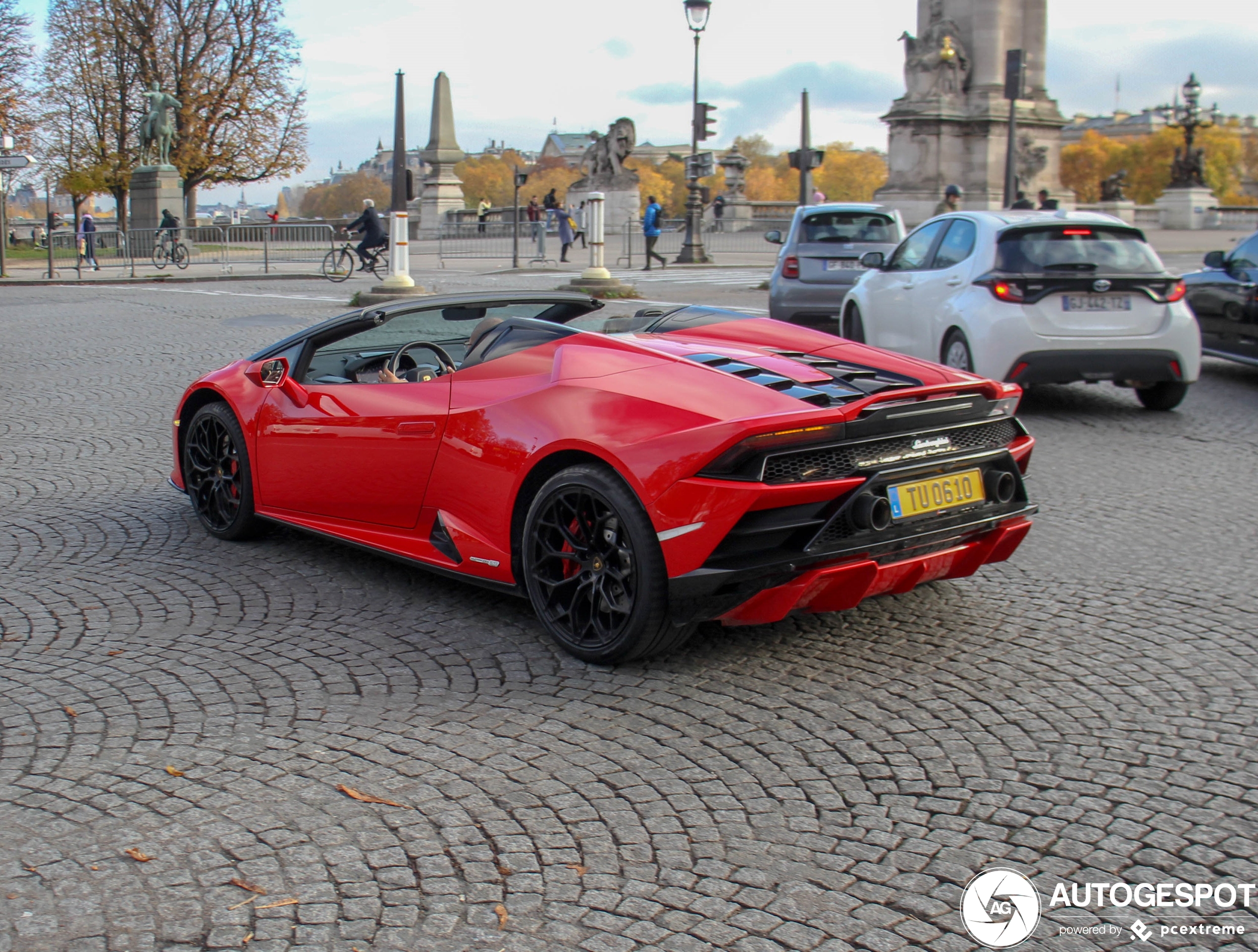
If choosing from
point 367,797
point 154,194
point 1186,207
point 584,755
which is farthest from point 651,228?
point 1186,207

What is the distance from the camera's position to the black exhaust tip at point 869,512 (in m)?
4.02

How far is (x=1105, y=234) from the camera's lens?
9.45 meters

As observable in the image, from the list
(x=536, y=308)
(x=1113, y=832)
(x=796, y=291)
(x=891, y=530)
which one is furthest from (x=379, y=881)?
(x=796, y=291)

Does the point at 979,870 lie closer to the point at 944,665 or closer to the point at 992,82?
the point at 944,665

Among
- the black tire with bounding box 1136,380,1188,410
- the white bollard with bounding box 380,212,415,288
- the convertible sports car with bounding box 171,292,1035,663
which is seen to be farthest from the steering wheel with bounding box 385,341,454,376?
the white bollard with bounding box 380,212,415,288

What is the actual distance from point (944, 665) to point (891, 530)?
1.65 ft

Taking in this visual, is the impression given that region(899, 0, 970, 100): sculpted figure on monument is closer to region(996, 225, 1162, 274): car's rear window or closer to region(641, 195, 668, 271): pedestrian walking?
region(641, 195, 668, 271): pedestrian walking

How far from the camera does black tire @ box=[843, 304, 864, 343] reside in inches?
469

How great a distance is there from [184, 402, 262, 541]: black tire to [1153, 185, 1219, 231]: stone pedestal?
58.1 metres

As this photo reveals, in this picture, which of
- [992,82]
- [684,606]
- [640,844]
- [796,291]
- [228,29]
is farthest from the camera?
[228,29]

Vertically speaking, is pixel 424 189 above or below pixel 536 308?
above

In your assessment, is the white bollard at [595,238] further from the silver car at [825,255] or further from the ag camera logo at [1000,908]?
the ag camera logo at [1000,908]

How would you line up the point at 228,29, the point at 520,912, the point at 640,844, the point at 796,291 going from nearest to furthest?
the point at 520,912 < the point at 640,844 < the point at 796,291 < the point at 228,29

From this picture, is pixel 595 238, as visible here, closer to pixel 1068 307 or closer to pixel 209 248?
pixel 1068 307
